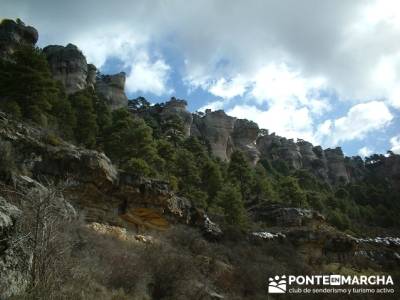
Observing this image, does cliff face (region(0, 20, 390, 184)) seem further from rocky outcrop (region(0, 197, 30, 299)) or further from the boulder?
rocky outcrop (region(0, 197, 30, 299))

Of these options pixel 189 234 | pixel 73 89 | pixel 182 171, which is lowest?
pixel 189 234

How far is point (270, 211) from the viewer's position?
42750 mm

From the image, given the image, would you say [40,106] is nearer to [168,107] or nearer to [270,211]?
[270,211]

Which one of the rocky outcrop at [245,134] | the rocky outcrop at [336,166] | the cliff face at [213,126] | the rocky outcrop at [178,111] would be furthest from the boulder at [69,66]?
the rocky outcrop at [336,166]

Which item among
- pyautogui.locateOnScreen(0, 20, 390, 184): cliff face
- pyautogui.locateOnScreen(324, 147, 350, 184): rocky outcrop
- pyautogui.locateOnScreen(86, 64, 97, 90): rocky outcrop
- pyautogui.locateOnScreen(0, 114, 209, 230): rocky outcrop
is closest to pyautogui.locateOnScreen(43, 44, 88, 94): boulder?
pyautogui.locateOnScreen(0, 20, 390, 184): cliff face

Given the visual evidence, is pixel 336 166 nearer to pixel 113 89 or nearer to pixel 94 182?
pixel 113 89

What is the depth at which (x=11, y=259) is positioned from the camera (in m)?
7.11

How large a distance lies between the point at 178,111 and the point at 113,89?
13.0 m

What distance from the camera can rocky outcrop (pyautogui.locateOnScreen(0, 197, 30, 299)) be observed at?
270 inches

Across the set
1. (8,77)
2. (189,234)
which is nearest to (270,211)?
(189,234)

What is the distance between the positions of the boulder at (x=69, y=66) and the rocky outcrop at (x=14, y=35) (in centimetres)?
601

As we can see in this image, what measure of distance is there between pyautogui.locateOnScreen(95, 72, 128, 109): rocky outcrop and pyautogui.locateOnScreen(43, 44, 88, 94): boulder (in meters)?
5.85

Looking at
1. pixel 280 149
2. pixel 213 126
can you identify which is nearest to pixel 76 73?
pixel 213 126

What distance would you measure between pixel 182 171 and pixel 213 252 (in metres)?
18.6
